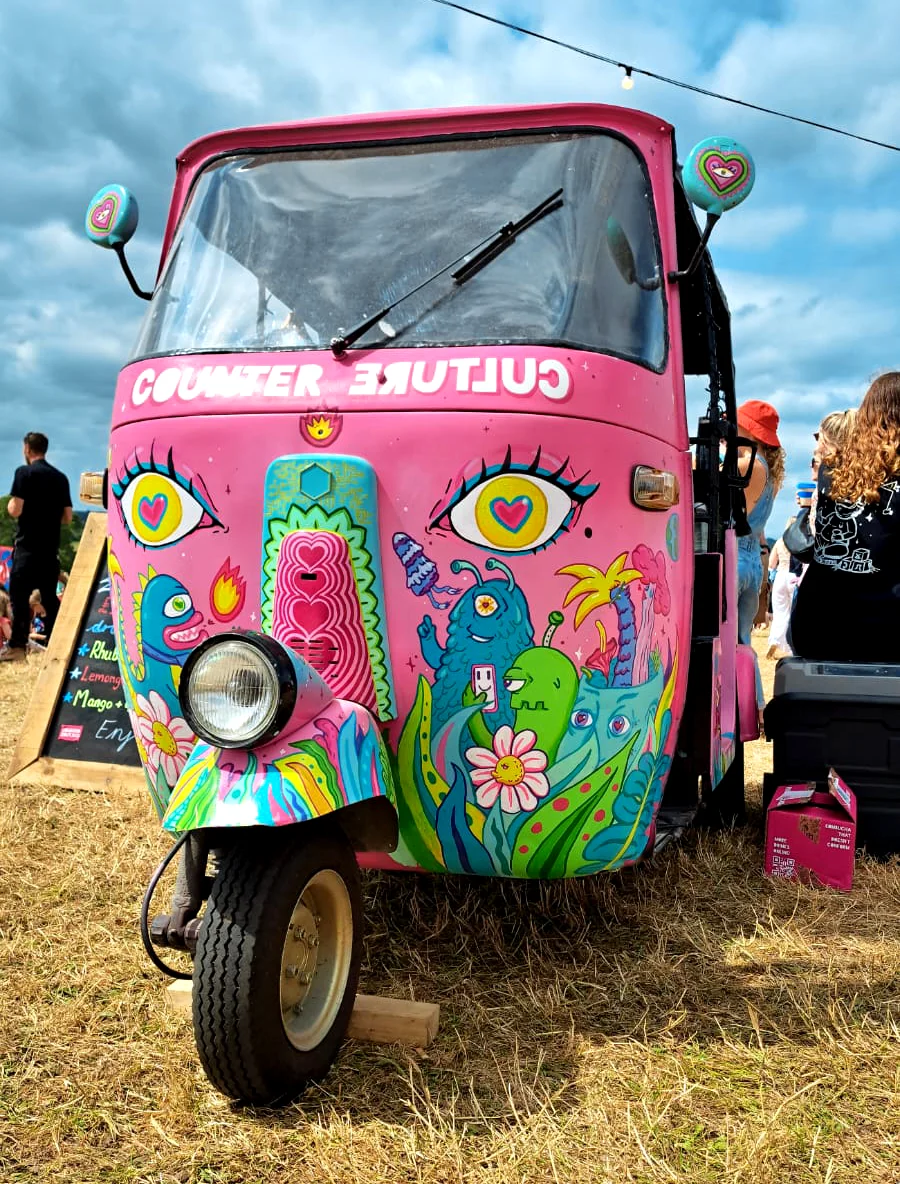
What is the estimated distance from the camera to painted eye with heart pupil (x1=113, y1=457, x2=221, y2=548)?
9.43 ft

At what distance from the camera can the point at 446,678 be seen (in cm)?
276

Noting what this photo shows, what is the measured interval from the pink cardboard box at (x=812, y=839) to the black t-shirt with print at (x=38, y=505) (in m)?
7.42

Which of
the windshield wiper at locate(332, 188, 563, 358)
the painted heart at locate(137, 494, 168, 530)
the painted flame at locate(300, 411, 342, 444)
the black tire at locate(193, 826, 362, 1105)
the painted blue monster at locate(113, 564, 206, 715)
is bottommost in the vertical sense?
the black tire at locate(193, 826, 362, 1105)

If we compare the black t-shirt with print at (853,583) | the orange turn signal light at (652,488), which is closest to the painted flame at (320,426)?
the orange turn signal light at (652,488)

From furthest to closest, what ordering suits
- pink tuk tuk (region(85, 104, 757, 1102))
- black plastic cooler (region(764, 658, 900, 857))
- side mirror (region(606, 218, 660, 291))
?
black plastic cooler (region(764, 658, 900, 857)), side mirror (region(606, 218, 660, 291)), pink tuk tuk (region(85, 104, 757, 1102))

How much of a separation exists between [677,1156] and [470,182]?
8.13 feet

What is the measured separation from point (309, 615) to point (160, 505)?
0.56 metres

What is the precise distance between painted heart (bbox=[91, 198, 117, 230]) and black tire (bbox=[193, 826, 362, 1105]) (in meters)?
2.02

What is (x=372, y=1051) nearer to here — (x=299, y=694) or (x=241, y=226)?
(x=299, y=694)

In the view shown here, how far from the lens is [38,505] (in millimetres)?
9734

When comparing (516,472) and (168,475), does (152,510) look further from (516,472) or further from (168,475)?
(516,472)

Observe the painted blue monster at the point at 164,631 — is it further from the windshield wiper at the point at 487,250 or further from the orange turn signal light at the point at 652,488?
the orange turn signal light at the point at 652,488

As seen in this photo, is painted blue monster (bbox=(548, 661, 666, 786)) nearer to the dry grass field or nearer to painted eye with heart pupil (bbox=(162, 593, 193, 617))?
the dry grass field

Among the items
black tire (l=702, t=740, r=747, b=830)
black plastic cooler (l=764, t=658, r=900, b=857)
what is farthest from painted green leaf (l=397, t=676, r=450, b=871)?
black tire (l=702, t=740, r=747, b=830)
